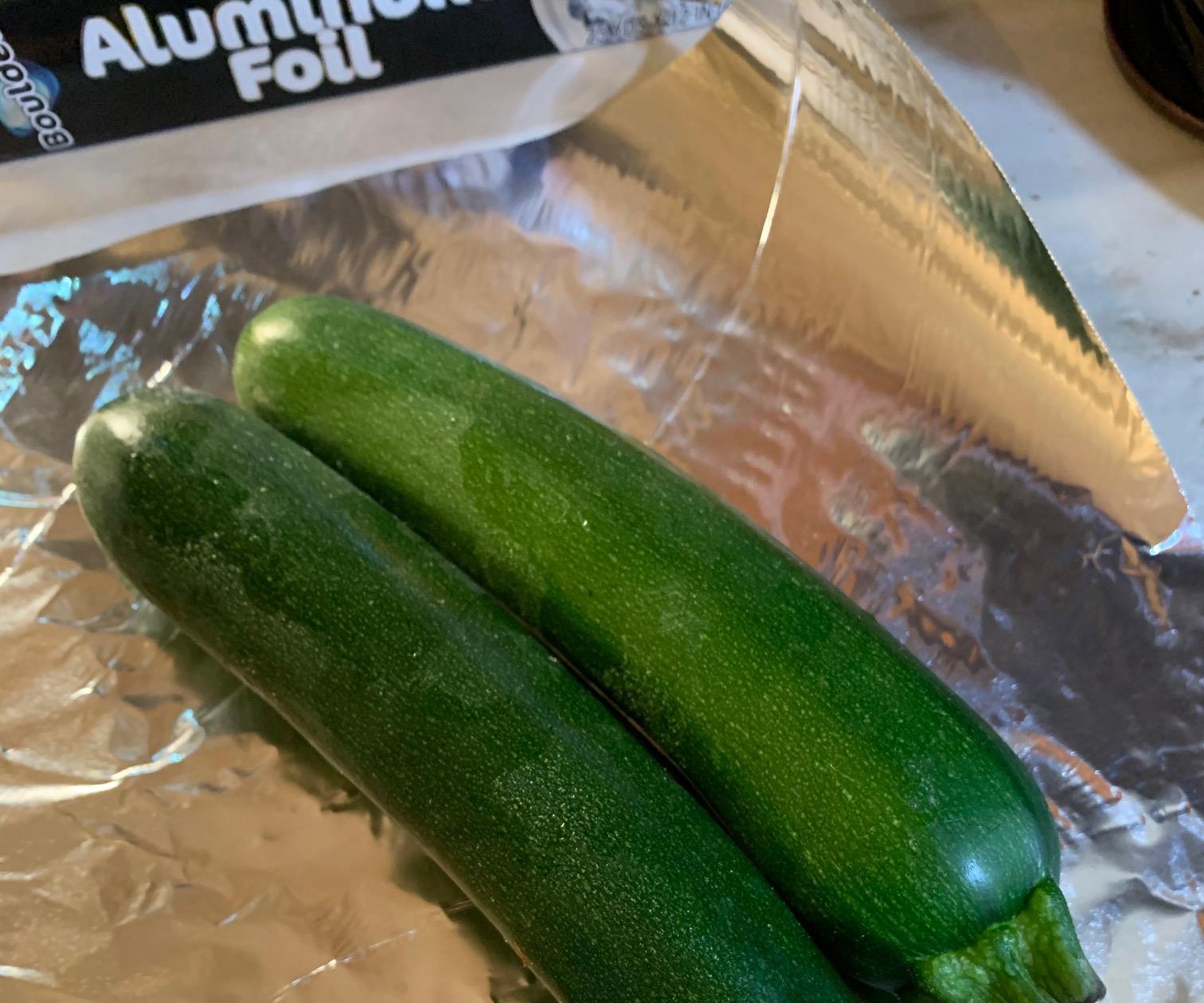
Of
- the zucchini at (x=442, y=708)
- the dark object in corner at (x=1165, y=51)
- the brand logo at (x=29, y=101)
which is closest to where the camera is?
the zucchini at (x=442, y=708)

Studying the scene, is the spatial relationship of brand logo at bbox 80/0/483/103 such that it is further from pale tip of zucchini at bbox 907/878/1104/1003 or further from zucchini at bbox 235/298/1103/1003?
pale tip of zucchini at bbox 907/878/1104/1003

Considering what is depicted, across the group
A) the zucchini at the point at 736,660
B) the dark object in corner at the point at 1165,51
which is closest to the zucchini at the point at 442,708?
the zucchini at the point at 736,660

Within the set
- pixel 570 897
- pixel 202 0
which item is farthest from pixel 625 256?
pixel 570 897

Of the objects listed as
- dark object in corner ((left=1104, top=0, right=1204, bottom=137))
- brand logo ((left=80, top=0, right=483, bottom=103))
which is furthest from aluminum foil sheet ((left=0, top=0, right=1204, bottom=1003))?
dark object in corner ((left=1104, top=0, right=1204, bottom=137))

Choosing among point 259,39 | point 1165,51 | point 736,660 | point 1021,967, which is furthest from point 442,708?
point 1165,51

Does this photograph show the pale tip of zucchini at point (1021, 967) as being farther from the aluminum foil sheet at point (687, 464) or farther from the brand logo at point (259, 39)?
the brand logo at point (259, 39)

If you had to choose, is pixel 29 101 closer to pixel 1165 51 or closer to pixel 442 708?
pixel 442 708

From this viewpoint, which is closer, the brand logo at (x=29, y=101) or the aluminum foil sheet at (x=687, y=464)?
the aluminum foil sheet at (x=687, y=464)
